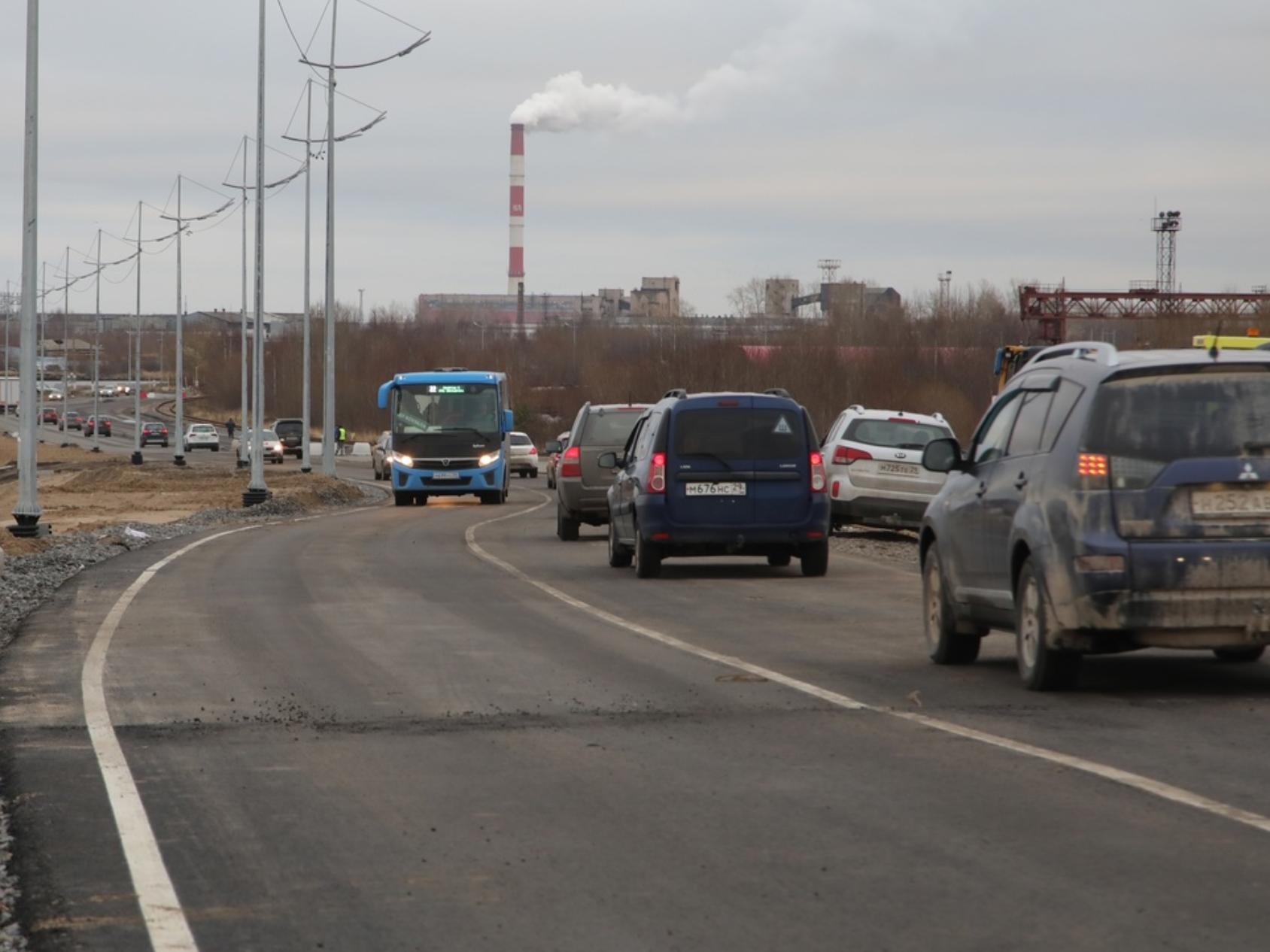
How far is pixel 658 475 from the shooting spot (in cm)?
1975

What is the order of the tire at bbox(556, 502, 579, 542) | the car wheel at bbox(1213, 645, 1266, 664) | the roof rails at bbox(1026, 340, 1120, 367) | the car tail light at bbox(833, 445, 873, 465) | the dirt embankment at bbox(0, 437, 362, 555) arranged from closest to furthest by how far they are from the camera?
the roof rails at bbox(1026, 340, 1120, 367) → the car wheel at bbox(1213, 645, 1266, 664) → the car tail light at bbox(833, 445, 873, 465) → the tire at bbox(556, 502, 579, 542) → the dirt embankment at bbox(0, 437, 362, 555)

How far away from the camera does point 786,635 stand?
1401 centimetres

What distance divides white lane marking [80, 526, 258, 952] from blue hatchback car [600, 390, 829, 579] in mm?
8286

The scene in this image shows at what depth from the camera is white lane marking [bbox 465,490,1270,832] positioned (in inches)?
281

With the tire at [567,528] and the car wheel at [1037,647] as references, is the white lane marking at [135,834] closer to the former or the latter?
the car wheel at [1037,647]

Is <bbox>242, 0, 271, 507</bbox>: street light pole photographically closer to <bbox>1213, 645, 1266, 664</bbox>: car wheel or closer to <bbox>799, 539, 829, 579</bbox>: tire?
<bbox>799, 539, 829, 579</bbox>: tire

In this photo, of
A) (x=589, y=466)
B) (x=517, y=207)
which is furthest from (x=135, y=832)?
(x=517, y=207)

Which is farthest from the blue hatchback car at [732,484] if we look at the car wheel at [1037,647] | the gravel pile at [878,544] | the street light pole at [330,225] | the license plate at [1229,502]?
the street light pole at [330,225]

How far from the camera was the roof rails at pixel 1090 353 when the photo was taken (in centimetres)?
1017

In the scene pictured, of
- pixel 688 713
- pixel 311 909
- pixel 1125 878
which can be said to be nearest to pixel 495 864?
pixel 311 909

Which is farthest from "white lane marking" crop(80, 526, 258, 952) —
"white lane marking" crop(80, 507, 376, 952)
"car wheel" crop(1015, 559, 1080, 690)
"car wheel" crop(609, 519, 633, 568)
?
"car wheel" crop(609, 519, 633, 568)

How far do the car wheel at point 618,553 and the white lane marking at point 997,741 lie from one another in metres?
5.62

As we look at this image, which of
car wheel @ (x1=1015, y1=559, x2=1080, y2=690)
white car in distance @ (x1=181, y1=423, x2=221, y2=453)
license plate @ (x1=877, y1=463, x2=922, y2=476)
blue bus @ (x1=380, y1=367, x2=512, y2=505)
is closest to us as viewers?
car wheel @ (x1=1015, y1=559, x2=1080, y2=690)

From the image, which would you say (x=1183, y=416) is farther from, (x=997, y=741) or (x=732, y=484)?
(x=732, y=484)
